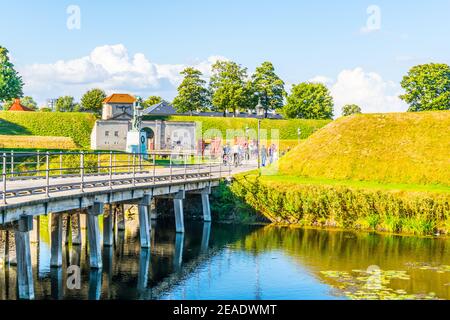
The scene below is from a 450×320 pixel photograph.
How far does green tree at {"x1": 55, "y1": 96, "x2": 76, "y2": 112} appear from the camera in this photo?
641 ft

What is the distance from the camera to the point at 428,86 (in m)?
116

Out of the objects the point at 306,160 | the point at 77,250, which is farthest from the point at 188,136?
the point at 77,250

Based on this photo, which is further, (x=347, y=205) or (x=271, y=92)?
(x=271, y=92)

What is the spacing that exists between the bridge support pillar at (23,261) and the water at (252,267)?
4.90ft

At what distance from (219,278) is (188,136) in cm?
7349

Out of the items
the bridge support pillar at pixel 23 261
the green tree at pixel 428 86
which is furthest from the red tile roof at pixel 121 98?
the bridge support pillar at pixel 23 261

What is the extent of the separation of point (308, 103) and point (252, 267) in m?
99.7

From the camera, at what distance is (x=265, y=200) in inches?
1834

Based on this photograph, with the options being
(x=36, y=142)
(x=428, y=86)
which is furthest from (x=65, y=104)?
(x=36, y=142)

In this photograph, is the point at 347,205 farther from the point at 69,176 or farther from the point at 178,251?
the point at 69,176

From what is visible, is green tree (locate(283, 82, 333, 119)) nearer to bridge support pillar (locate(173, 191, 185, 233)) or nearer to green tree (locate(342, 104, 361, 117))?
green tree (locate(342, 104, 361, 117))

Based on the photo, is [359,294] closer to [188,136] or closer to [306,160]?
[306,160]

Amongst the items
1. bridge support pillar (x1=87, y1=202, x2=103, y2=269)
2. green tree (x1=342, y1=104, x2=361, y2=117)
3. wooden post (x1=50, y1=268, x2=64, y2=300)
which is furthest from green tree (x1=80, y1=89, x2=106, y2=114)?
wooden post (x1=50, y1=268, x2=64, y2=300)

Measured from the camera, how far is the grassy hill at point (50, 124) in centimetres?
10262
